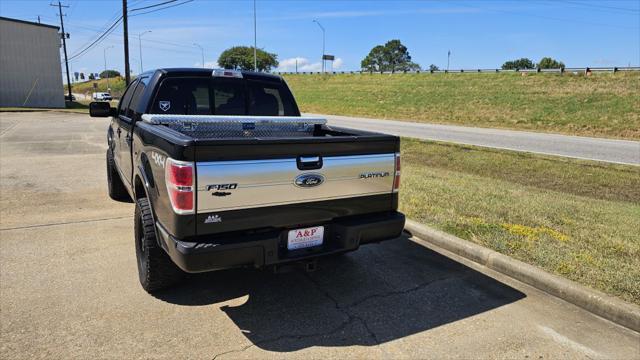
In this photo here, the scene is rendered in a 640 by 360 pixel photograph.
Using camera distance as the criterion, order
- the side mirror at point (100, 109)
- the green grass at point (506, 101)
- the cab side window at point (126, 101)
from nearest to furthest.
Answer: the cab side window at point (126, 101) → the side mirror at point (100, 109) → the green grass at point (506, 101)

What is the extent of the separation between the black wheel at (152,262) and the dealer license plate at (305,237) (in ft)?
3.58

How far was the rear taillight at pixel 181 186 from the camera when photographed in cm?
294

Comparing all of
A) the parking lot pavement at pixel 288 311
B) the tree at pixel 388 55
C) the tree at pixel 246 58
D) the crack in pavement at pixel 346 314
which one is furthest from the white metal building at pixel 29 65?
the tree at pixel 388 55

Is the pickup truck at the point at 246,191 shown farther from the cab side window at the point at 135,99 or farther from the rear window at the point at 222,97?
the cab side window at the point at 135,99

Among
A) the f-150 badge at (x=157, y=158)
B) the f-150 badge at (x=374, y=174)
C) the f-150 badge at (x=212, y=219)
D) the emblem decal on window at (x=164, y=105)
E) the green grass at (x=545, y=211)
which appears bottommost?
the green grass at (x=545, y=211)

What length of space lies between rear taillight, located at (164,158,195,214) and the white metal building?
46.7m

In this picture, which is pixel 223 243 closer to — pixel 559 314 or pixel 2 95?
pixel 559 314

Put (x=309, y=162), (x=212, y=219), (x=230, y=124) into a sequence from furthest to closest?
1. (x=230, y=124)
2. (x=309, y=162)
3. (x=212, y=219)

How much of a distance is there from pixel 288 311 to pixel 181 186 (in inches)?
55.4

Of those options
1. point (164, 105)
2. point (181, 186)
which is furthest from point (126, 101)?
point (181, 186)

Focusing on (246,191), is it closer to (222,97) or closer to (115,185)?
(222,97)

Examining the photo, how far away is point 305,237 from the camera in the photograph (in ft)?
11.6

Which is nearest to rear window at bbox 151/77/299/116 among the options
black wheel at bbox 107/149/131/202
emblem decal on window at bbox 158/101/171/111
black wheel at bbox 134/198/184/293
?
emblem decal on window at bbox 158/101/171/111

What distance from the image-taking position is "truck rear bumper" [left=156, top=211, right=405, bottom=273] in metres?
3.07
